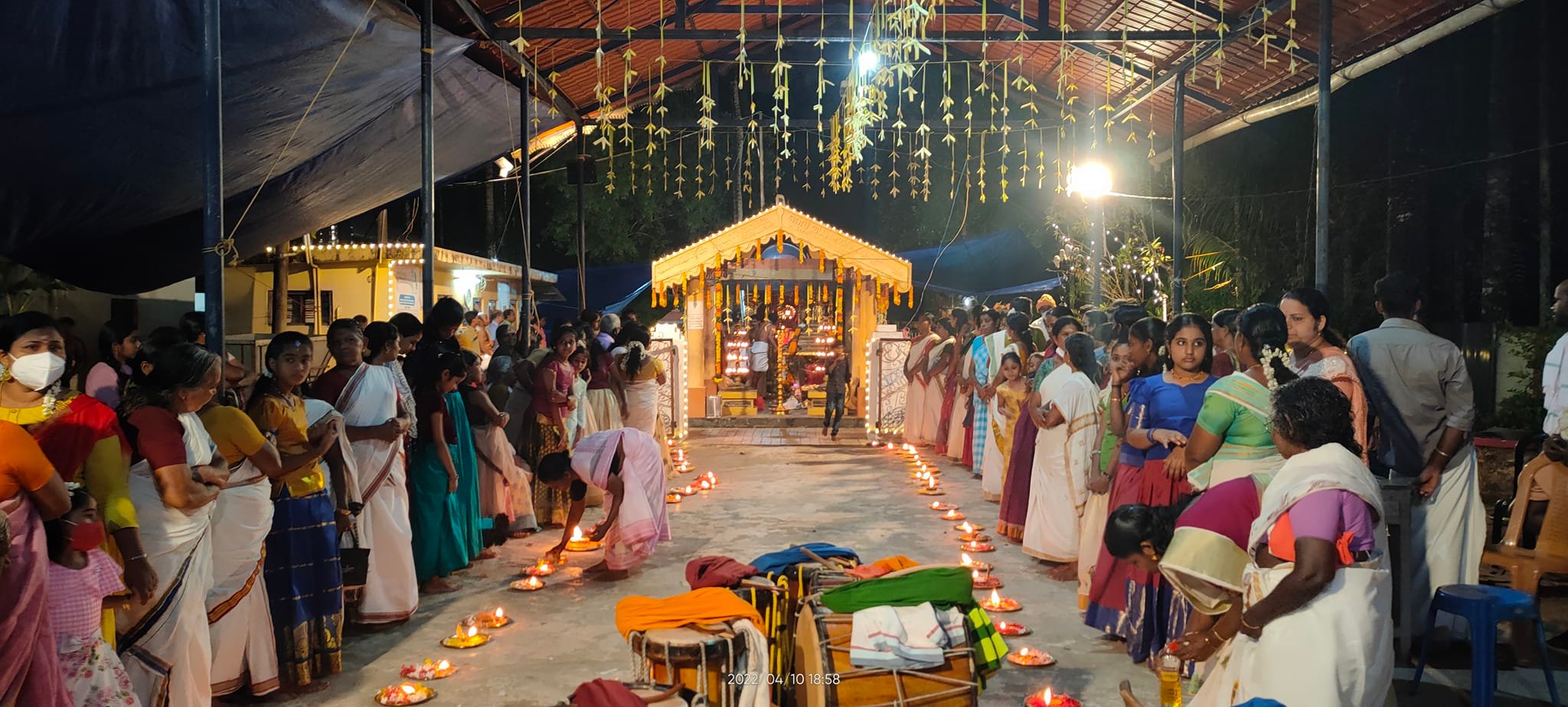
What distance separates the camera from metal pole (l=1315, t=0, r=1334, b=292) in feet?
24.5

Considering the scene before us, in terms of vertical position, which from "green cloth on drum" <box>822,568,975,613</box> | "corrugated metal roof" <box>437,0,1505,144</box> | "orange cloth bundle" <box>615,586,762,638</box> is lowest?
"orange cloth bundle" <box>615,586,762,638</box>

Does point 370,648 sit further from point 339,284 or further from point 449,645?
point 339,284

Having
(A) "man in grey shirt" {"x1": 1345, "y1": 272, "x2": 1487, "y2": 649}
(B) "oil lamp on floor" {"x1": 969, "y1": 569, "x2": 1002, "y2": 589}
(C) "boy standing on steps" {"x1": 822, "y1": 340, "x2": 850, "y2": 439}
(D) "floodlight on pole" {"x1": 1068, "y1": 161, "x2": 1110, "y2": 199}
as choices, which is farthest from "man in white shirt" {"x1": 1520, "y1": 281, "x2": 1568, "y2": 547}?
(C) "boy standing on steps" {"x1": 822, "y1": 340, "x2": 850, "y2": 439}

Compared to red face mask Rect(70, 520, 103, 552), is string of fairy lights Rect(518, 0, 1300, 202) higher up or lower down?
higher up

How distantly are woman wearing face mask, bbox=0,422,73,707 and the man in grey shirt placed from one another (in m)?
5.12

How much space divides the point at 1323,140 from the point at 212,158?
711 centimetres

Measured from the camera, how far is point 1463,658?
15.5 feet

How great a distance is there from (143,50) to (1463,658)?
6.76 m

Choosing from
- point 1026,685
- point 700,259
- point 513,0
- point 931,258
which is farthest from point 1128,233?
point 1026,685

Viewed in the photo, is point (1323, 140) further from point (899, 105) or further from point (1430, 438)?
point (899, 105)

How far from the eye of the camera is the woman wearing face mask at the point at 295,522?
4324mm

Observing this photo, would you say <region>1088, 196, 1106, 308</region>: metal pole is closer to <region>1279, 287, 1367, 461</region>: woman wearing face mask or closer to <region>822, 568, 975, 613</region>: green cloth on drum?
<region>1279, 287, 1367, 461</region>: woman wearing face mask

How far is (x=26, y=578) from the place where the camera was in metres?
2.91

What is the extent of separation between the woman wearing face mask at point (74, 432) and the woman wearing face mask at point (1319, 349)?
4.50m
